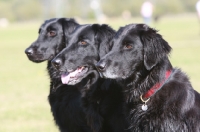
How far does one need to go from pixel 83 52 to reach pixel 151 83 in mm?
1538

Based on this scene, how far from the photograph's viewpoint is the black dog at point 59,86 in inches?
268

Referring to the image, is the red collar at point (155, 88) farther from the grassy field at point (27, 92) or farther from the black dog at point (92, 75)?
the black dog at point (92, 75)

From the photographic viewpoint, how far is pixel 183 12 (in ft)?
273

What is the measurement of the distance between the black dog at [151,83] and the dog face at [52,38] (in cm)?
192

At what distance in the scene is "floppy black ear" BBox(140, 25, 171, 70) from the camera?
520 cm

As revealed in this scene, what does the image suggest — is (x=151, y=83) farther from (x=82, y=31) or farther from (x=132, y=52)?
(x=82, y=31)

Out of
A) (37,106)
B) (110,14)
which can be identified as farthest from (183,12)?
(37,106)

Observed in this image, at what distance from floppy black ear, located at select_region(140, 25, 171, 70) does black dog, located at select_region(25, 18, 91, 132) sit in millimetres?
1858

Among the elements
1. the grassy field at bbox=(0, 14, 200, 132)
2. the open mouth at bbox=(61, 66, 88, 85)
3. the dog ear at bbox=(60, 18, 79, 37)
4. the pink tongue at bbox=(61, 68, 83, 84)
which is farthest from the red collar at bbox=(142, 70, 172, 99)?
the dog ear at bbox=(60, 18, 79, 37)

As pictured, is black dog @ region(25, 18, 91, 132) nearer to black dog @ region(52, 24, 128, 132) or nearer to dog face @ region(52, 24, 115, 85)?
black dog @ region(52, 24, 128, 132)

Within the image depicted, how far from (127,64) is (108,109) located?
1.16 meters

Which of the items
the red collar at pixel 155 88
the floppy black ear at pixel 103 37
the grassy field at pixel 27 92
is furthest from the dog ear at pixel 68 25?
the red collar at pixel 155 88

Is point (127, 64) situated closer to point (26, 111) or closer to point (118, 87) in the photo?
point (118, 87)

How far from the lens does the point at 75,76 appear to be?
6.55m
